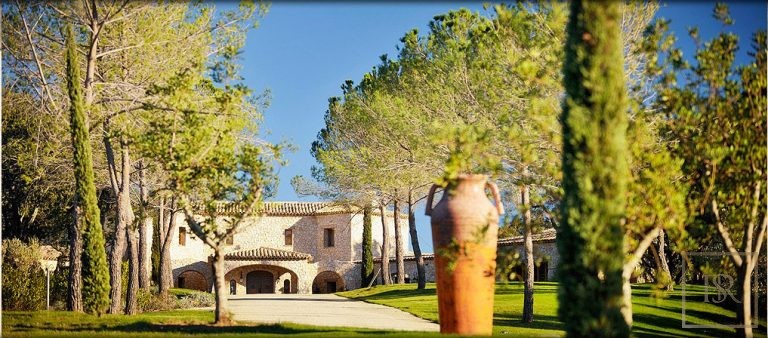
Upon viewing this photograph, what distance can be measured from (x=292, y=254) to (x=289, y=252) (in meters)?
0.51

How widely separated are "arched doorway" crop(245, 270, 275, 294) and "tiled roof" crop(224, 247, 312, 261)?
1309 mm

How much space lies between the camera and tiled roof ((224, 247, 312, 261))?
40.8 metres

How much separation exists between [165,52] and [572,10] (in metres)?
12.8

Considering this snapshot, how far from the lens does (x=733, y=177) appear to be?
1108 cm

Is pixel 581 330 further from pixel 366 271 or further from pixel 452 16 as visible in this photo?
pixel 366 271

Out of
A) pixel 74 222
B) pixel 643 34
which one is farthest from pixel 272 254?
pixel 643 34

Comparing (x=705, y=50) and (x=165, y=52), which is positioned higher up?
(x=165, y=52)

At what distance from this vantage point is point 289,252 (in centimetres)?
4203

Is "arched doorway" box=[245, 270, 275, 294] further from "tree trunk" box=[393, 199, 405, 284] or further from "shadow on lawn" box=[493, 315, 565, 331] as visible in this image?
→ "shadow on lawn" box=[493, 315, 565, 331]

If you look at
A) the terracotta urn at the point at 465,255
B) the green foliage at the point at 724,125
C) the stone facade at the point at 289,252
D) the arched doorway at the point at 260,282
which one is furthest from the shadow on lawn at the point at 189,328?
the arched doorway at the point at 260,282

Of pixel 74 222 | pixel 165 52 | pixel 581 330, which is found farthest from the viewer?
pixel 165 52

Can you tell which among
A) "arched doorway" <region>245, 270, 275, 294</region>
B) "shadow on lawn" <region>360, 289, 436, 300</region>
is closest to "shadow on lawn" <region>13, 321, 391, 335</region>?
"shadow on lawn" <region>360, 289, 436, 300</region>

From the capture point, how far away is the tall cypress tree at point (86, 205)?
15633mm

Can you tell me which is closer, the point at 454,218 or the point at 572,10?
the point at 572,10
